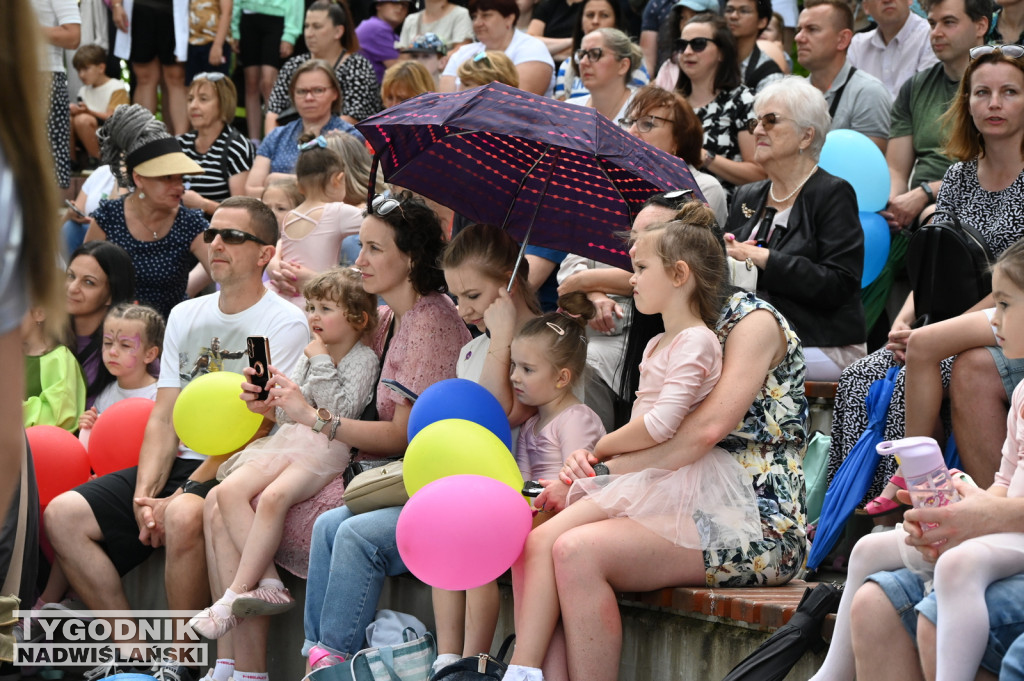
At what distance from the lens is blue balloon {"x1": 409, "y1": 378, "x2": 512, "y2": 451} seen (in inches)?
165

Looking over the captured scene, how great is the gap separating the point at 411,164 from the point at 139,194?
9.46ft

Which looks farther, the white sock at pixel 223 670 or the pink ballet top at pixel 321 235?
the pink ballet top at pixel 321 235

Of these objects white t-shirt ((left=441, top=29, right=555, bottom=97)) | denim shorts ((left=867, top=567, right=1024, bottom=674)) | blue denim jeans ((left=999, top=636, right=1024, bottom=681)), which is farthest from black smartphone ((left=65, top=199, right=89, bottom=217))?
blue denim jeans ((left=999, top=636, right=1024, bottom=681))

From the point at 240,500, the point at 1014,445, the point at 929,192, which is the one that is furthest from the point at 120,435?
the point at 929,192

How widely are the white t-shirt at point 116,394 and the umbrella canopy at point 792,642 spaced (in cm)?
368

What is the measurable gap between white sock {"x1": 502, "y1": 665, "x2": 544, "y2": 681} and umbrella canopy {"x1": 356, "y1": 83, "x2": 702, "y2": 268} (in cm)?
172

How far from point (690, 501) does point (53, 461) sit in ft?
10.8

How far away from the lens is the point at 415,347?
15.9ft

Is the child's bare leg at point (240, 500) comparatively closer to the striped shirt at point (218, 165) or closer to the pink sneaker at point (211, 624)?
the pink sneaker at point (211, 624)

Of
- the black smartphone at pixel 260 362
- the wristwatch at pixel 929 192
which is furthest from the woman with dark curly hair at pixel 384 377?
the wristwatch at pixel 929 192

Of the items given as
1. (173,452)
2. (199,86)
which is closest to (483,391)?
(173,452)

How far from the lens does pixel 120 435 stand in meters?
5.68

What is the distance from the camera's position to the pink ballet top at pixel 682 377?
374 centimetres

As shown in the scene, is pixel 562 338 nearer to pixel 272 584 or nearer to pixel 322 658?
pixel 322 658
